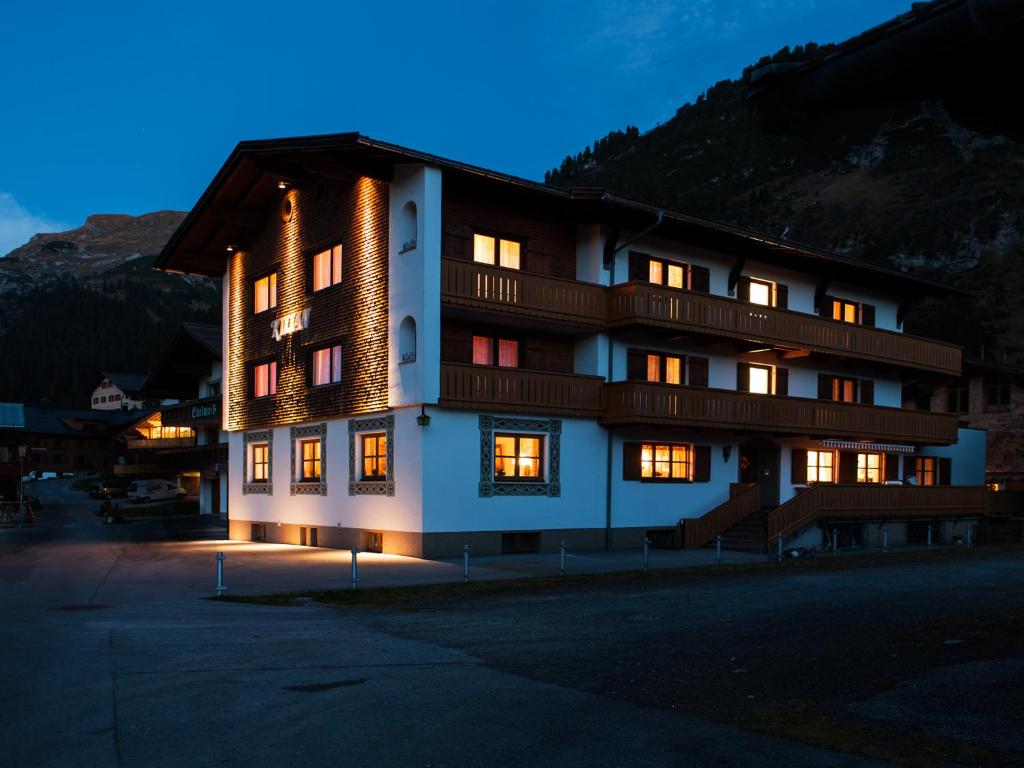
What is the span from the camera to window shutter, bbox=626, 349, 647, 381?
3100 cm

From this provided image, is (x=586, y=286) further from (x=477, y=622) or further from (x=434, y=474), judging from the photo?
(x=477, y=622)

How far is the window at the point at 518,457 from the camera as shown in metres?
27.6

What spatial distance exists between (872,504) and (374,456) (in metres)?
18.2

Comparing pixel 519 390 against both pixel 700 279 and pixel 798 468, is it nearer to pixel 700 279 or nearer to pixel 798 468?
pixel 700 279

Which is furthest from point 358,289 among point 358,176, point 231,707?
point 231,707

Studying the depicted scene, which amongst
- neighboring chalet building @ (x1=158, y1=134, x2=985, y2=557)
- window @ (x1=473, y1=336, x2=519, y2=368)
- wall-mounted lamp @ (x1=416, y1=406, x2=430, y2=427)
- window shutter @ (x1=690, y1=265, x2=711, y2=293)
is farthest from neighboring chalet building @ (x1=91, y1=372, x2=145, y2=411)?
wall-mounted lamp @ (x1=416, y1=406, x2=430, y2=427)

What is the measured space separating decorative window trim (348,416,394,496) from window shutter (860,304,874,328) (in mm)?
21886

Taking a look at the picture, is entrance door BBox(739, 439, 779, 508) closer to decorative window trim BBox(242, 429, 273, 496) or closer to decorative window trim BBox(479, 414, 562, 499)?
decorative window trim BBox(479, 414, 562, 499)

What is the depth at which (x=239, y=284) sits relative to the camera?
3759cm

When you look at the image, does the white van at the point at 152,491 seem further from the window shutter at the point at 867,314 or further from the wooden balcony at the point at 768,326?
the wooden balcony at the point at 768,326

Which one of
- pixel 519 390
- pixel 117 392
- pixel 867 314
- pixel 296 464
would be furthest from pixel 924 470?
pixel 117 392

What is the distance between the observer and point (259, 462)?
3631cm

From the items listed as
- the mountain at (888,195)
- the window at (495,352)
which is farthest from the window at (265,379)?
the mountain at (888,195)

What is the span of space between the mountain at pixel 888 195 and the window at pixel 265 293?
52639 millimetres
